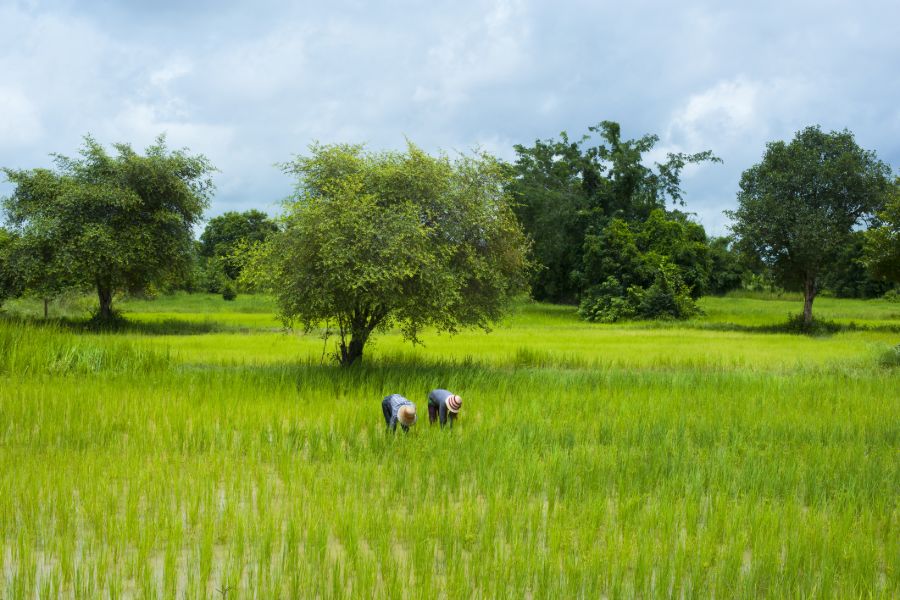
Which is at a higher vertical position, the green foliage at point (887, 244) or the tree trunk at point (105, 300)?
the green foliage at point (887, 244)

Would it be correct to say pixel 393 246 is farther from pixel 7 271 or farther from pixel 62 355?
pixel 7 271

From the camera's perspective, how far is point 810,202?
3697 cm

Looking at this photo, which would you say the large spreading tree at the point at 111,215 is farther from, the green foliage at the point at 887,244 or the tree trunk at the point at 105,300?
the green foliage at the point at 887,244

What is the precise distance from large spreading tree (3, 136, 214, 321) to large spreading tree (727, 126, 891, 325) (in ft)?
93.6

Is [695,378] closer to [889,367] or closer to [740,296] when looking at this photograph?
[889,367]

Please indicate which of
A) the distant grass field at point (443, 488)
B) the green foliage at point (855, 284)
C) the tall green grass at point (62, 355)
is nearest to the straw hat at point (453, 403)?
→ the distant grass field at point (443, 488)

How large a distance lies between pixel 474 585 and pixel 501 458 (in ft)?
10.1

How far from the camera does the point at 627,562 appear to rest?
5.24 m

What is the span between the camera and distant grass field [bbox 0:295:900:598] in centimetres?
502

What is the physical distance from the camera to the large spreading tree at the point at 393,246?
14.9m

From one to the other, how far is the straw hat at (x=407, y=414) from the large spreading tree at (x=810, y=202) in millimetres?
32912

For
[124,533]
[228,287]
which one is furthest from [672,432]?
[228,287]

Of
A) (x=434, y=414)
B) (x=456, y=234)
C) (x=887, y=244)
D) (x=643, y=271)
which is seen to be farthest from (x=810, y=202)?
(x=434, y=414)

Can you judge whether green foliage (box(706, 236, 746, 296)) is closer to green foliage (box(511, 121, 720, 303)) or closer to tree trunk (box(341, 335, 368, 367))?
green foliage (box(511, 121, 720, 303))
